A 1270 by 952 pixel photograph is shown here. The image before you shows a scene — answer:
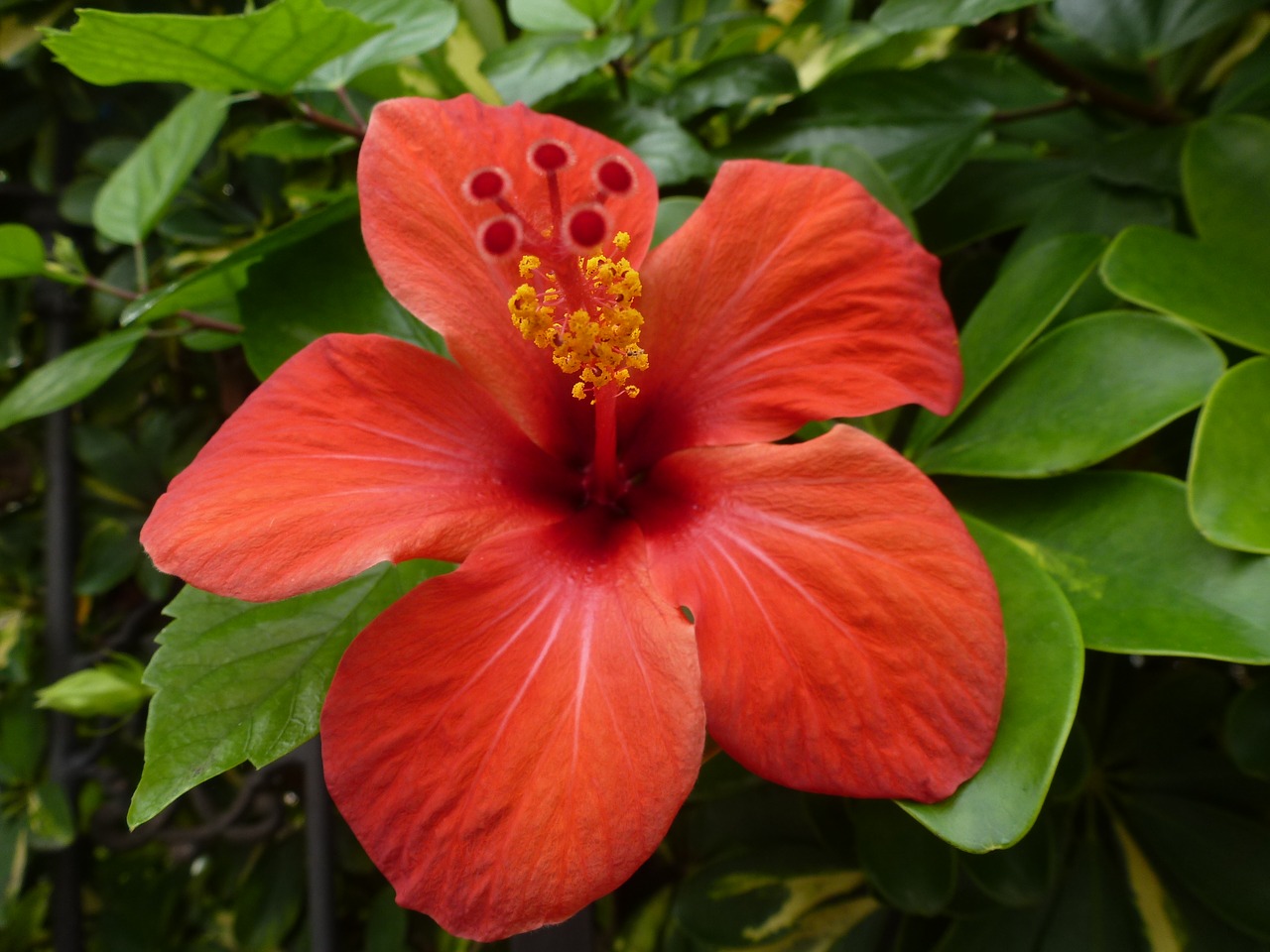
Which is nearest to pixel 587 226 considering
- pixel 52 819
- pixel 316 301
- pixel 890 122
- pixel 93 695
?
pixel 316 301

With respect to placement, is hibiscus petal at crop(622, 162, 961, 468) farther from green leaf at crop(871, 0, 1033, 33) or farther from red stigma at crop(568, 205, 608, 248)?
green leaf at crop(871, 0, 1033, 33)

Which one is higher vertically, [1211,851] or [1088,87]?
[1088,87]

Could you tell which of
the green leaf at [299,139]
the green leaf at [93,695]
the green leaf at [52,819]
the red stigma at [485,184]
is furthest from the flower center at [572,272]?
the green leaf at [52,819]

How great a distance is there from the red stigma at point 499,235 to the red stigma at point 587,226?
3 cm

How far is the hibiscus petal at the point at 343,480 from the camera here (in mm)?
397

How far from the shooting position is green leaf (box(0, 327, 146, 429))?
67 centimetres

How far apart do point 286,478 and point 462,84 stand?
53 cm

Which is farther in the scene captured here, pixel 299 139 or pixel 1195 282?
pixel 299 139

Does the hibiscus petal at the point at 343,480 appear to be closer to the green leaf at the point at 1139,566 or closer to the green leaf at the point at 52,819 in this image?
the green leaf at the point at 1139,566

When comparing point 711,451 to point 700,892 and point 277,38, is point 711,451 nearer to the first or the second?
point 277,38

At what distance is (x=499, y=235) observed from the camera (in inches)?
18.3

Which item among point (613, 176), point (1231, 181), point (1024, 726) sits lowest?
point (1024, 726)

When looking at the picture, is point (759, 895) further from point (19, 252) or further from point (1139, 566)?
point (19, 252)

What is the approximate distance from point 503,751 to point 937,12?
580 millimetres
